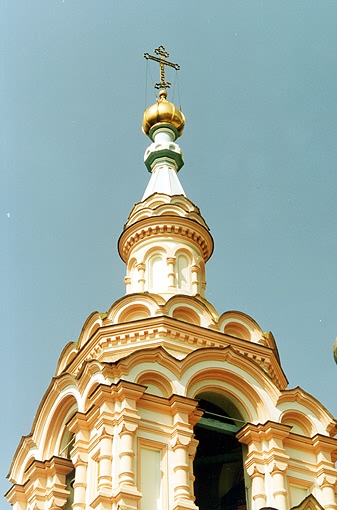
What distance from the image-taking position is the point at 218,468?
58.5 ft

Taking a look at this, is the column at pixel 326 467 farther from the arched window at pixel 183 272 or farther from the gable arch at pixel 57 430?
the arched window at pixel 183 272

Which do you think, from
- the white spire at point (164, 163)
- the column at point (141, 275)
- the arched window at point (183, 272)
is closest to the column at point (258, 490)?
the arched window at point (183, 272)

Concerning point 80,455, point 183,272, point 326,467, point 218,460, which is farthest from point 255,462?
point 183,272

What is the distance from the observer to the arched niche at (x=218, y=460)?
17.0 metres

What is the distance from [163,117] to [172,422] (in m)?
9.53

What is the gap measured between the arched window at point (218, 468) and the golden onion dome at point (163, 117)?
26.5 feet

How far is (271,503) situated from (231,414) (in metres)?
1.85

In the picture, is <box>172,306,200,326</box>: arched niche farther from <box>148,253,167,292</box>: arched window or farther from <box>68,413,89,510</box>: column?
<box>68,413,89,510</box>: column

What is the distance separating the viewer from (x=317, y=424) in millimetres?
16781

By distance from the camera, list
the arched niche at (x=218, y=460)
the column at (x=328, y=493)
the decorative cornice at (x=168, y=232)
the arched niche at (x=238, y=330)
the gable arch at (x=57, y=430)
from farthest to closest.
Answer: the decorative cornice at (x=168, y=232) < the arched niche at (x=238, y=330) < the gable arch at (x=57, y=430) < the arched niche at (x=218, y=460) < the column at (x=328, y=493)

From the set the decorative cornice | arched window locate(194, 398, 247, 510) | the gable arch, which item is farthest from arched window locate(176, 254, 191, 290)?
the gable arch

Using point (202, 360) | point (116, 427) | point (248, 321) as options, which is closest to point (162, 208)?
point (248, 321)

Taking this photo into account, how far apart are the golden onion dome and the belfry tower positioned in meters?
5.17

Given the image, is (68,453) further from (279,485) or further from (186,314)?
(279,485)
